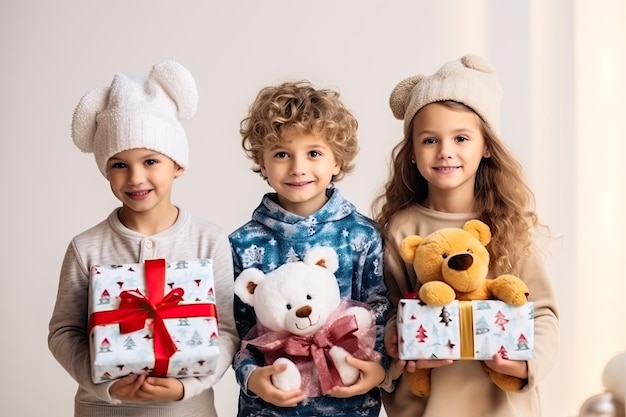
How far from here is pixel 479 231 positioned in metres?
2.50

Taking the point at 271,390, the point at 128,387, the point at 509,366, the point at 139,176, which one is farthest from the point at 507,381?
the point at 139,176

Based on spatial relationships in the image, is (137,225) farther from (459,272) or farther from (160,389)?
(459,272)

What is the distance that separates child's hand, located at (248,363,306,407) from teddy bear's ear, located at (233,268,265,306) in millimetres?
173

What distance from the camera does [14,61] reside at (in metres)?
4.02

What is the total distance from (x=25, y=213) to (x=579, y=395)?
247 centimetres

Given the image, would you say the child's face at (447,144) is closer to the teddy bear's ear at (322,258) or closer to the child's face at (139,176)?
the teddy bear's ear at (322,258)

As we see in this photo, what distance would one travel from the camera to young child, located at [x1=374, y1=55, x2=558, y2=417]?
2.58 meters

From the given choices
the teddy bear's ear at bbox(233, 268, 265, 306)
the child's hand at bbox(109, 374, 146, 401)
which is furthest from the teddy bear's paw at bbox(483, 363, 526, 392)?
the child's hand at bbox(109, 374, 146, 401)

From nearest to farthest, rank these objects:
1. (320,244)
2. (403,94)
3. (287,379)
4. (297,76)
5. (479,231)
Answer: (287,379), (479,231), (320,244), (403,94), (297,76)

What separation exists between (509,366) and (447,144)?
0.61 metres

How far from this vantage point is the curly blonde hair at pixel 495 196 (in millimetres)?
2605

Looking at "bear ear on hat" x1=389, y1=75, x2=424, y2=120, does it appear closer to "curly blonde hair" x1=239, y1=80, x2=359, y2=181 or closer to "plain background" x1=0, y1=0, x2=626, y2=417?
"curly blonde hair" x1=239, y1=80, x2=359, y2=181

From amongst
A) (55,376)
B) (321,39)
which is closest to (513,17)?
(321,39)

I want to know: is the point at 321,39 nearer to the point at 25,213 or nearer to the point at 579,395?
the point at 25,213
